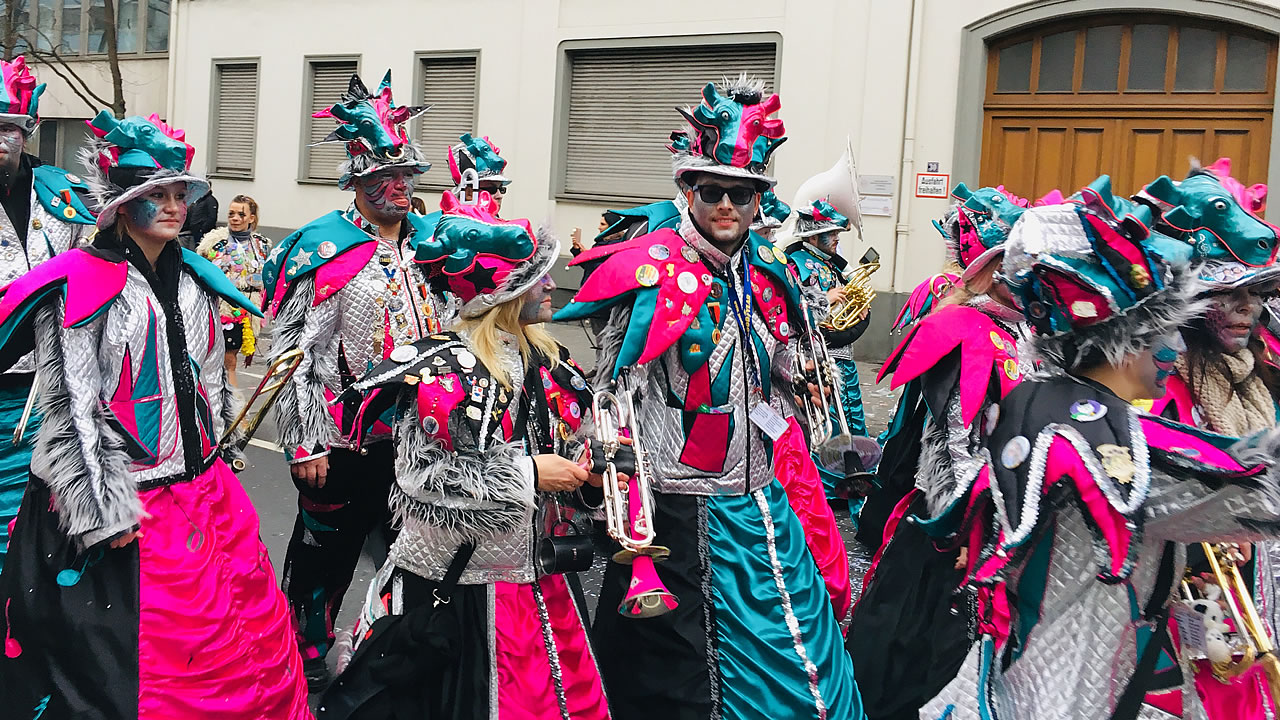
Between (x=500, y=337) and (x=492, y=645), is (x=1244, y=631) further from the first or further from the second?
(x=500, y=337)

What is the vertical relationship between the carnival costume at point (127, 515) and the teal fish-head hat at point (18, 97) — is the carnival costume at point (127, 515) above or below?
below

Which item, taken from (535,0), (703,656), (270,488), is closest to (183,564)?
(703,656)

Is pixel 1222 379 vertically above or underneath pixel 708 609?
above

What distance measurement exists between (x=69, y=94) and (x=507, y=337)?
23316mm

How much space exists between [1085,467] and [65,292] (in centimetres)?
292

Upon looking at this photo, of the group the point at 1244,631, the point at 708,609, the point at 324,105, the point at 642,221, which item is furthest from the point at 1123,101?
the point at 324,105

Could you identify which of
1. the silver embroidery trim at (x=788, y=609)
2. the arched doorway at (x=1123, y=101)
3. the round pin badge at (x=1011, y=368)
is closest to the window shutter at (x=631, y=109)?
the arched doorway at (x=1123, y=101)

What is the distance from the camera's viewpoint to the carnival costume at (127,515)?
3.62m

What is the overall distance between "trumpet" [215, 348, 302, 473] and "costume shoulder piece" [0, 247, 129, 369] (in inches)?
26.8

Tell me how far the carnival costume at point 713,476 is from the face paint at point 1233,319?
4.58ft

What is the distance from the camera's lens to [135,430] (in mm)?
3801

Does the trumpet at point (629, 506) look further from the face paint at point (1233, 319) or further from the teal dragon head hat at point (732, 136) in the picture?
the face paint at point (1233, 319)

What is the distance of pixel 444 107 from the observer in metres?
17.3

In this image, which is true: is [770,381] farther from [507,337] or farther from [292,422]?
[292,422]
